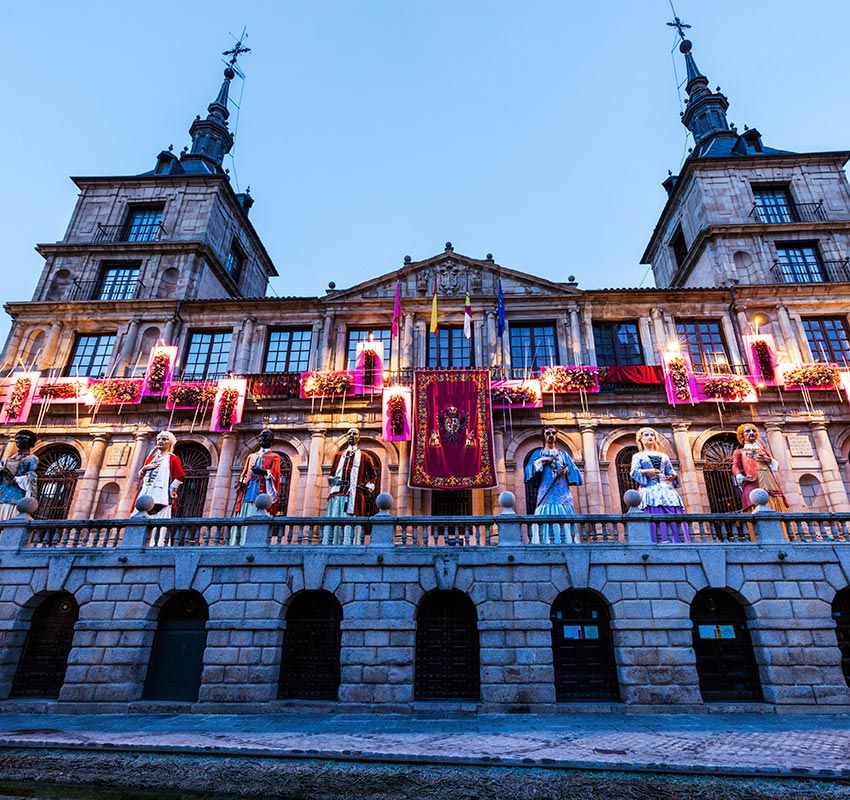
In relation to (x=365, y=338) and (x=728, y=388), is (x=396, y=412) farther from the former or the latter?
(x=728, y=388)

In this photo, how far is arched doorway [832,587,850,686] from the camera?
10.9 meters

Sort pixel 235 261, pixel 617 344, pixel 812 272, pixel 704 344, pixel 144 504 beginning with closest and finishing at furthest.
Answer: pixel 144 504 < pixel 704 344 < pixel 617 344 < pixel 812 272 < pixel 235 261

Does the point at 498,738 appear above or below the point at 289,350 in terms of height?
below

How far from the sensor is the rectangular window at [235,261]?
88.5ft

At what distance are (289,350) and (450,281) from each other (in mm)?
7163

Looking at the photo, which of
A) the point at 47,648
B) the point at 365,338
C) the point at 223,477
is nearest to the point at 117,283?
the point at 223,477

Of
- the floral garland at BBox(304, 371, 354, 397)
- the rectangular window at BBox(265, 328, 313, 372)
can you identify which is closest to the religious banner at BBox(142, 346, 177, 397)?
the rectangular window at BBox(265, 328, 313, 372)

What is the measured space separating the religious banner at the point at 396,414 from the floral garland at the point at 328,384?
1648 millimetres

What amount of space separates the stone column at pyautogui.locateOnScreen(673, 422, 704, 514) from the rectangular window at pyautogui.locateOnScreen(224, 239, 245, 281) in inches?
859

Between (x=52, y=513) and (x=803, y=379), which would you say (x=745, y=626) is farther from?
(x=52, y=513)

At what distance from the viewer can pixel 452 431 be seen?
1772 centimetres

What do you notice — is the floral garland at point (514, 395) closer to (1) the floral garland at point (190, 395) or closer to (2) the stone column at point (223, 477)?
(2) the stone column at point (223, 477)

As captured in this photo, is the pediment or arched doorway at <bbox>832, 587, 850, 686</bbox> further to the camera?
the pediment

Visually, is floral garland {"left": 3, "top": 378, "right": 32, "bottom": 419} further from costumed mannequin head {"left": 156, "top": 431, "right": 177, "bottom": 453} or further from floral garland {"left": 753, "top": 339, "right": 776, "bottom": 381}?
floral garland {"left": 753, "top": 339, "right": 776, "bottom": 381}
